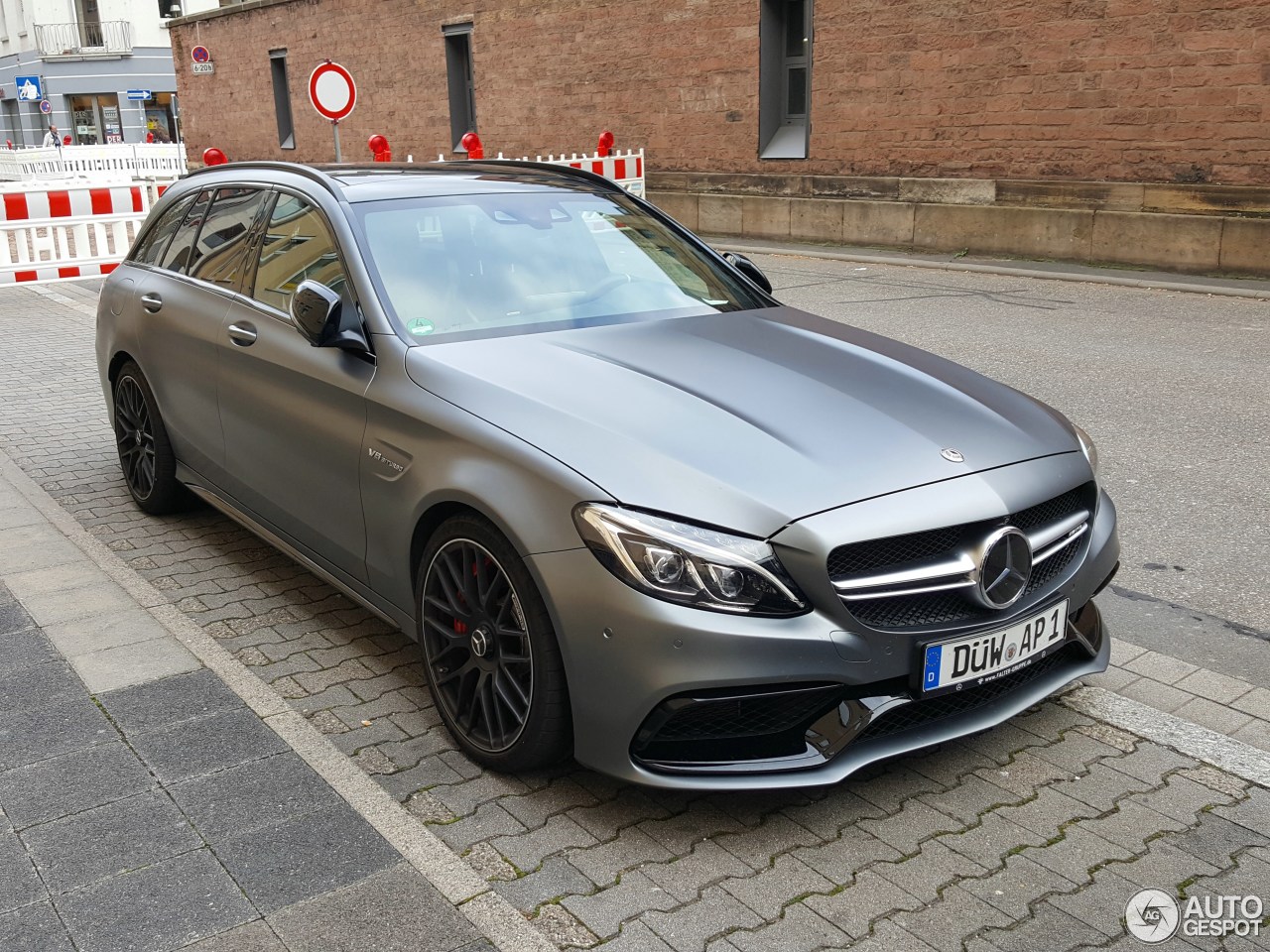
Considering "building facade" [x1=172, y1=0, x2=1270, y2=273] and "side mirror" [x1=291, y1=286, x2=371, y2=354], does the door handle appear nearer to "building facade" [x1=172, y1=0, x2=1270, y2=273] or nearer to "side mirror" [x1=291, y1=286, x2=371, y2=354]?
"side mirror" [x1=291, y1=286, x2=371, y2=354]

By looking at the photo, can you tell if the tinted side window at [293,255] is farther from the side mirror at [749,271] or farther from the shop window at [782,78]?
the shop window at [782,78]

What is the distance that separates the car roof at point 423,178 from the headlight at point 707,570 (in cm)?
205

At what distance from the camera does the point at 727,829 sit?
10.4 ft

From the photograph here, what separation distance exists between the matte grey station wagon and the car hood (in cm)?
1

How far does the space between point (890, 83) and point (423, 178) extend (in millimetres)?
12796

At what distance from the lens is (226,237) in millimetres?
5141

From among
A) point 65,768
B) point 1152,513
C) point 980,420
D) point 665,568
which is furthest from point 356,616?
point 1152,513

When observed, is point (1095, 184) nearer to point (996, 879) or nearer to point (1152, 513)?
point (1152, 513)

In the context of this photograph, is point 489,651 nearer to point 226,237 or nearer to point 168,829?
point 168,829

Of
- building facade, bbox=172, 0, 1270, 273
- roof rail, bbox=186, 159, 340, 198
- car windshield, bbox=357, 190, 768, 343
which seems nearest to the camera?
car windshield, bbox=357, 190, 768, 343

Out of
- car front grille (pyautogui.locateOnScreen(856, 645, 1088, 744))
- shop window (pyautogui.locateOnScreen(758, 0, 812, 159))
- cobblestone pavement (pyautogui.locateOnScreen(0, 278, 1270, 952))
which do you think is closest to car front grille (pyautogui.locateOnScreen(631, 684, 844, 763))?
car front grille (pyautogui.locateOnScreen(856, 645, 1088, 744))

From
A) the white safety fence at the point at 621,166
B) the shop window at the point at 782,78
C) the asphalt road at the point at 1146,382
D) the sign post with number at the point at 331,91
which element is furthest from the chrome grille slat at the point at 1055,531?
the shop window at the point at 782,78

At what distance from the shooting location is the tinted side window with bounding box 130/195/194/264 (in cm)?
573

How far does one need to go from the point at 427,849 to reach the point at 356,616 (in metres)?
1.75
